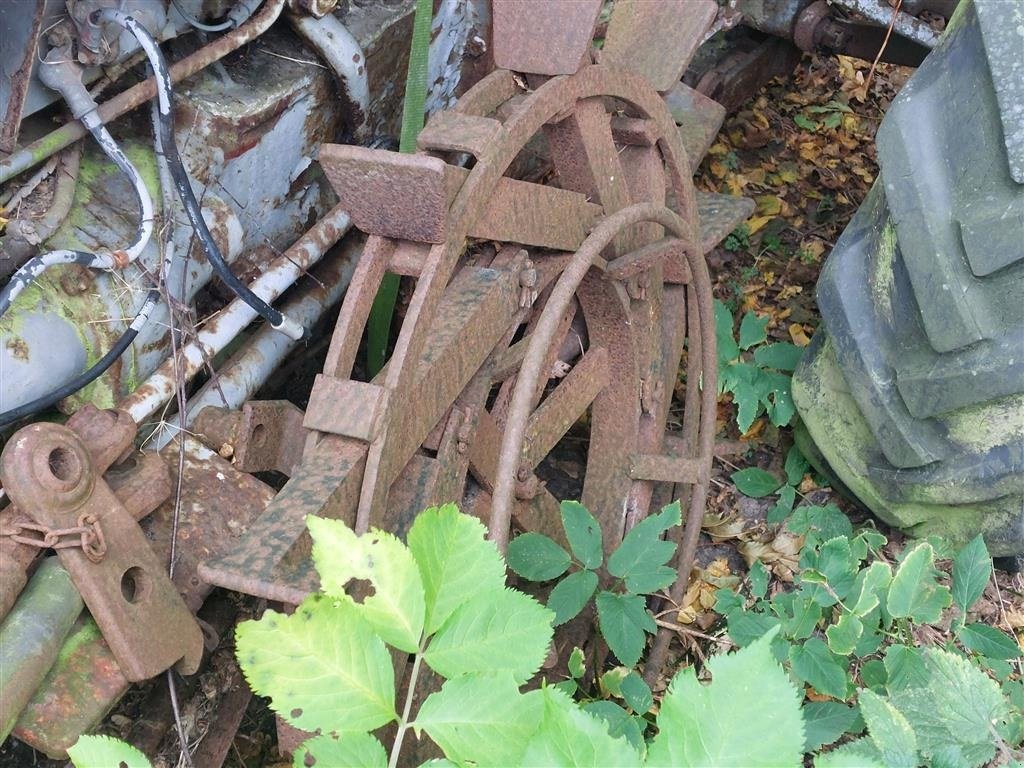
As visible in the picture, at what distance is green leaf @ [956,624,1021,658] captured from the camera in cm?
174

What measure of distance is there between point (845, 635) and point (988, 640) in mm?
295

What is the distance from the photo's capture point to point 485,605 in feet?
2.36

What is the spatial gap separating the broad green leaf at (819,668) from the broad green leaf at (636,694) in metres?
0.28

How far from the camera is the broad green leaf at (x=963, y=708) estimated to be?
109 cm

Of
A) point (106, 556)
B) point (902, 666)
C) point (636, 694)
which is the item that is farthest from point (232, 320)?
point (902, 666)

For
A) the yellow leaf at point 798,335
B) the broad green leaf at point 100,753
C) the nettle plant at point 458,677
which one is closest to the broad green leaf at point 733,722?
the nettle plant at point 458,677

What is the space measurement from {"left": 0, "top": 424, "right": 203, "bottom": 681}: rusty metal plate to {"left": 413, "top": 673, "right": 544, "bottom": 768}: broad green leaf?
79 cm

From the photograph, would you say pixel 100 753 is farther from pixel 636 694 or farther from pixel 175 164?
pixel 636 694

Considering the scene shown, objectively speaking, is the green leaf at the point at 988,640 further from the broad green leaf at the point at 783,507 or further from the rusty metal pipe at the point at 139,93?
the rusty metal pipe at the point at 139,93

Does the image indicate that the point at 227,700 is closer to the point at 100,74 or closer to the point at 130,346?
the point at 130,346

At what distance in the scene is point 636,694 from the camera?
1.77 metres

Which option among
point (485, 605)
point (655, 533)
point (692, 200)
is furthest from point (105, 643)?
point (692, 200)

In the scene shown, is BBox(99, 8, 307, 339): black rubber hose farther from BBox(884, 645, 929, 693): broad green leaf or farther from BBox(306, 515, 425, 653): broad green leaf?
BBox(884, 645, 929, 693): broad green leaf

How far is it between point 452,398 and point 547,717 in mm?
965
